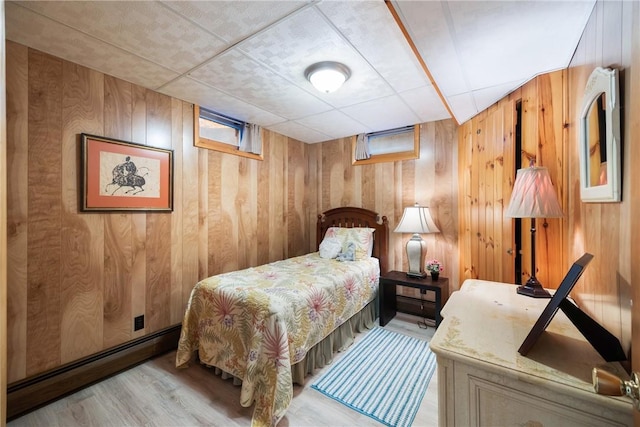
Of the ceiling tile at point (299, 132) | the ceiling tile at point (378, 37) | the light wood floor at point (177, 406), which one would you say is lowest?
the light wood floor at point (177, 406)

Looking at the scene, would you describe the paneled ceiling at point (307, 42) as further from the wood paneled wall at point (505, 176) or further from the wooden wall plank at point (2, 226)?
the wooden wall plank at point (2, 226)

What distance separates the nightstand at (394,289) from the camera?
261cm

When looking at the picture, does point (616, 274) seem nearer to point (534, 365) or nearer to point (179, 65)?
point (534, 365)

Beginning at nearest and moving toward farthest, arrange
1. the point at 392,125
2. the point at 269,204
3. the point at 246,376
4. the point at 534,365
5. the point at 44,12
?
the point at 534,365
the point at 44,12
the point at 246,376
the point at 392,125
the point at 269,204

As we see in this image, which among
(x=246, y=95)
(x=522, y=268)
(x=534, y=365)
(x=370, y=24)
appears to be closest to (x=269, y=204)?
(x=246, y=95)

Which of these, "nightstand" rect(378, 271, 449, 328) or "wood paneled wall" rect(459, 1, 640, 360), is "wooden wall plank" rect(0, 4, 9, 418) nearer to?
"wood paneled wall" rect(459, 1, 640, 360)

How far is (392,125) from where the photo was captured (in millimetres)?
3266

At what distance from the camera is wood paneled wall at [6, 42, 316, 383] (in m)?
1.70

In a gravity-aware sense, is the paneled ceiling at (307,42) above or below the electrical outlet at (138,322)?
above

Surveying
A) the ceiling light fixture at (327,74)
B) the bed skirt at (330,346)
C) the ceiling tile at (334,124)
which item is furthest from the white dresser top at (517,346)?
the ceiling tile at (334,124)

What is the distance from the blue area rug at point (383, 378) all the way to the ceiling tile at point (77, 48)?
275 cm

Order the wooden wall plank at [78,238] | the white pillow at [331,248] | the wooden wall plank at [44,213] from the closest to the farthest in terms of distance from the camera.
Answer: the wooden wall plank at [44,213] < the wooden wall plank at [78,238] < the white pillow at [331,248]

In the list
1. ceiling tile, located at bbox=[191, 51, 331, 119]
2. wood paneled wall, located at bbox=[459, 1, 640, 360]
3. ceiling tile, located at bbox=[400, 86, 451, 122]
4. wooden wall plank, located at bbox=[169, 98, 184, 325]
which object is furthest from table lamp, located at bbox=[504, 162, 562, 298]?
wooden wall plank, located at bbox=[169, 98, 184, 325]

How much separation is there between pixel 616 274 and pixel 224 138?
3222 millimetres
